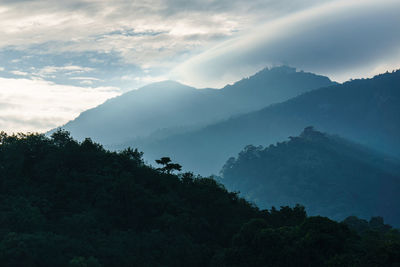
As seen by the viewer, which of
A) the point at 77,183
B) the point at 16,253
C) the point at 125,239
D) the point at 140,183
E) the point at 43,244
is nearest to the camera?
the point at 16,253

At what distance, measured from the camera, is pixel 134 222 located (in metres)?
74.0

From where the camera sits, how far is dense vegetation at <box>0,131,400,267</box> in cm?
5212

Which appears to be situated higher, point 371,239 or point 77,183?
point 77,183

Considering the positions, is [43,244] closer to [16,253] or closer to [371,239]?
[16,253]

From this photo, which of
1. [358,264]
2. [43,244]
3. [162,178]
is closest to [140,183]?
[162,178]

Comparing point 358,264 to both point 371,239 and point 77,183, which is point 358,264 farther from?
point 77,183

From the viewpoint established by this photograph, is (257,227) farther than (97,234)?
No

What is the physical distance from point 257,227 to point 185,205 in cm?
2573

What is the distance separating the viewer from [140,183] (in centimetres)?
8638

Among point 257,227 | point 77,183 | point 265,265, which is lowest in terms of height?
point 265,265

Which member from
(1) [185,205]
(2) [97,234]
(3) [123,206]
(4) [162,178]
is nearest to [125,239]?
(2) [97,234]

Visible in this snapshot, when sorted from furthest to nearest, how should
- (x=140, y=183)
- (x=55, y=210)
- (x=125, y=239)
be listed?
(x=140, y=183) < (x=55, y=210) < (x=125, y=239)

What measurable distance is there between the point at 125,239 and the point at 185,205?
1830 centimetres

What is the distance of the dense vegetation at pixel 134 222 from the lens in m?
52.1
